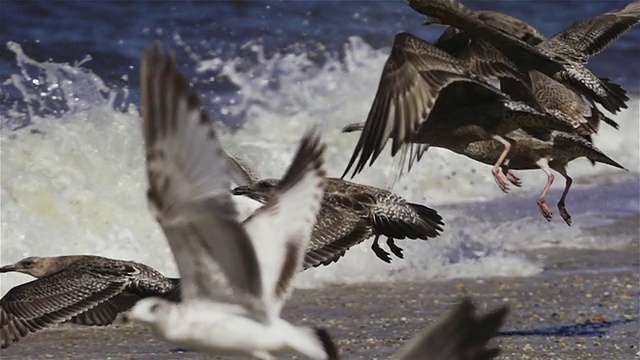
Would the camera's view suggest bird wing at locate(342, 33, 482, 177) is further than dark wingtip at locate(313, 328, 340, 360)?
Yes

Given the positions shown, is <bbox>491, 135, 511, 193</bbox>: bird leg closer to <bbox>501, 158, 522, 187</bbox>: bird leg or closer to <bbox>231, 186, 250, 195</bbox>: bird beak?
<bbox>501, 158, 522, 187</bbox>: bird leg

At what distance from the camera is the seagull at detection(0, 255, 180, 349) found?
23.8 ft

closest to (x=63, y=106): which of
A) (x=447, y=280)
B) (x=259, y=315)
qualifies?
(x=447, y=280)

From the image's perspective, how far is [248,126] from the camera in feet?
44.5

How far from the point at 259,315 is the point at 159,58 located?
2.92 feet

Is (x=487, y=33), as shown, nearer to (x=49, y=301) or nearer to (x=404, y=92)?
(x=404, y=92)

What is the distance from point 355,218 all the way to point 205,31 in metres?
9.21

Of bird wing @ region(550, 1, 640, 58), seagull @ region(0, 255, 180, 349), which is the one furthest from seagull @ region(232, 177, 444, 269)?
bird wing @ region(550, 1, 640, 58)

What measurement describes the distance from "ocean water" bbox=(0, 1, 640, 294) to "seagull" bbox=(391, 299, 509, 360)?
2.60 m

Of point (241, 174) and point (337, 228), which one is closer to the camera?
point (337, 228)

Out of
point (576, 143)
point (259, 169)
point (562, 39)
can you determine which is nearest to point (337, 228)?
point (576, 143)

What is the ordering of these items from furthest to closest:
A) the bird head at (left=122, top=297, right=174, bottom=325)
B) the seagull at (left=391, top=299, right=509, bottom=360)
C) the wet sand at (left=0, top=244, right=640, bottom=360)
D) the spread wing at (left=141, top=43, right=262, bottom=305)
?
the wet sand at (left=0, top=244, right=640, bottom=360) < the bird head at (left=122, top=297, right=174, bottom=325) < the seagull at (left=391, top=299, right=509, bottom=360) < the spread wing at (left=141, top=43, right=262, bottom=305)

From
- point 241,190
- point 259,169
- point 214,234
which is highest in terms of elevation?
point 214,234

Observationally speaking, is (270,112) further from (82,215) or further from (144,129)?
(144,129)
